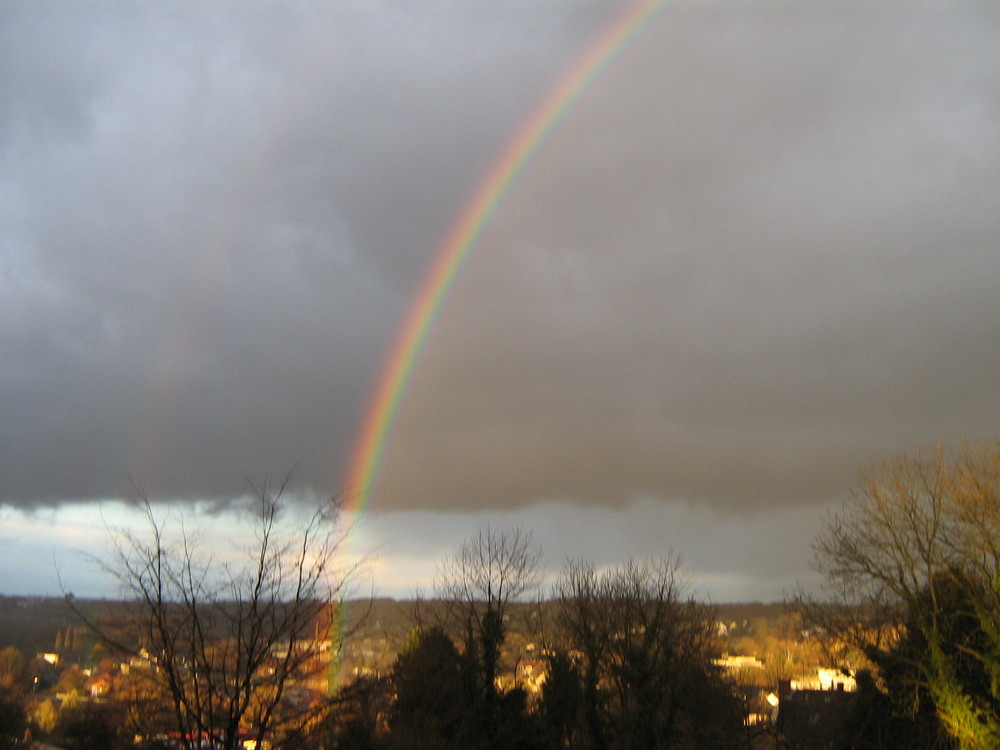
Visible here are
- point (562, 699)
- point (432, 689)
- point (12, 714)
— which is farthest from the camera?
point (562, 699)

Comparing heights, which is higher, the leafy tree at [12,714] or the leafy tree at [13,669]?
the leafy tree at [13,669]

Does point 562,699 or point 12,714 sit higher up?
point 12,714

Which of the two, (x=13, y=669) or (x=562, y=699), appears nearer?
(x=13, y=669)

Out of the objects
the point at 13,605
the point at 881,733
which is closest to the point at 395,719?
the point at 881,733

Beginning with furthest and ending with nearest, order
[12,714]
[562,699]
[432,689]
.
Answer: [562,699]
[432,689]
[12,714]

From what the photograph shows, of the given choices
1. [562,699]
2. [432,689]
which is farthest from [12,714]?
[562,699]

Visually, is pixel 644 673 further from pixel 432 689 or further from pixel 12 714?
pixel 12 714

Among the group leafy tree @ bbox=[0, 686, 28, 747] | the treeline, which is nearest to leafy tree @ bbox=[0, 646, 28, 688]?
leafy tree @ bbox=[0, 686, 28, 747]

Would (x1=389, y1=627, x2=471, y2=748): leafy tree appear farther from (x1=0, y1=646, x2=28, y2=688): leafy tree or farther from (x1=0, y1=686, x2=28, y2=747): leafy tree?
(x1=0, y1=646, x2=28, y2=688): leafy tree

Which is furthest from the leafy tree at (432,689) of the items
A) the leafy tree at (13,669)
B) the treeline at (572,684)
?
the leafy tree at (13,669)

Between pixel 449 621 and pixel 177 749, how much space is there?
3359 cm

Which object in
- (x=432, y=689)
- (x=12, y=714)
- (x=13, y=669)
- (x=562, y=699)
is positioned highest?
(x=13, y=669)

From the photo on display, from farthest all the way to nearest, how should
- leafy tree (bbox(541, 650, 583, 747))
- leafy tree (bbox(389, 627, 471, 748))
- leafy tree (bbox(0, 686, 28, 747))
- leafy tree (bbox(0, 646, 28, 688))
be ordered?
leafy tree (bbox(541, 650, 583, 747)) → leafy tree (bbox(389, 627, 471, 748)) → leafy tree (bbox(0, 646, 28, 688)) → leafy tree (bbox(0, 686, 28, 747))

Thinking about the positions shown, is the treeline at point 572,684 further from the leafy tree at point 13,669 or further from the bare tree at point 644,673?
the leafy tree at point 13,669
